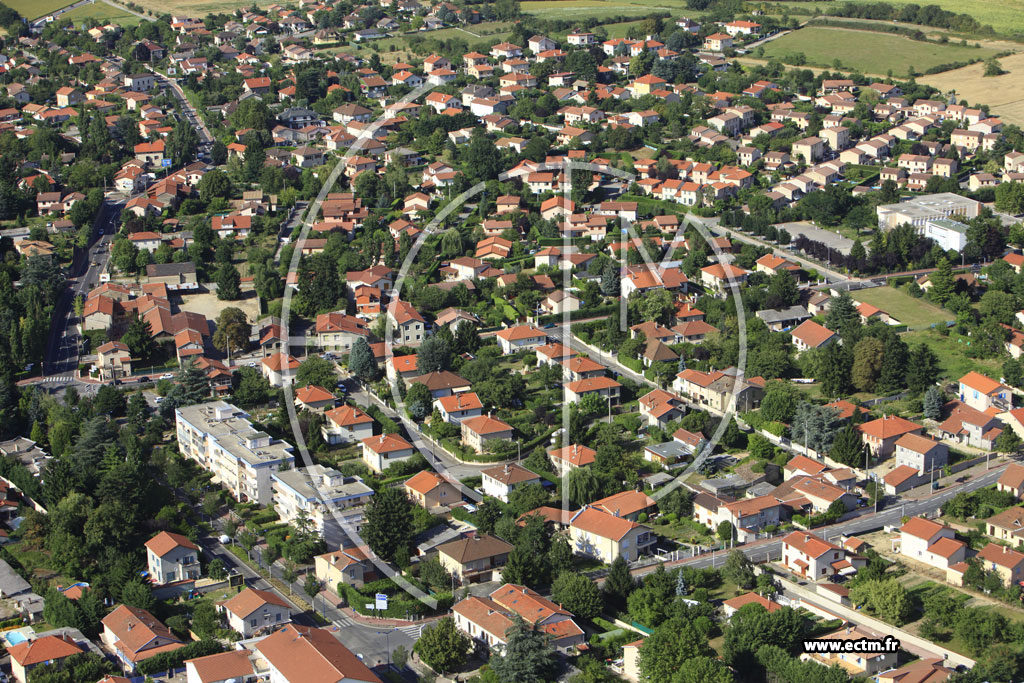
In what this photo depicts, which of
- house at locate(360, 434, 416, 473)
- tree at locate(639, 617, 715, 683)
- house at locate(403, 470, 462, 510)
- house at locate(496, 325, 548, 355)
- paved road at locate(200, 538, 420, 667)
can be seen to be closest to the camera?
tree at locate(639, 617, 715, 683)

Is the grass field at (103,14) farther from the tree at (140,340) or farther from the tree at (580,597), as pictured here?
the tree at (580,597)

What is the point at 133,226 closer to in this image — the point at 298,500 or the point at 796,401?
the point at 298,500

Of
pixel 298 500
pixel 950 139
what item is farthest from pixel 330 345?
pixel 950 139

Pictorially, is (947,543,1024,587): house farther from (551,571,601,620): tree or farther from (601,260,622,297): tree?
(601,260,622,297): tree

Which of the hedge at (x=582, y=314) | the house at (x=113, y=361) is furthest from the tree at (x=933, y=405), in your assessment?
the house at (x=113, y=361)

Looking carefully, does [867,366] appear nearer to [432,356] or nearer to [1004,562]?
[1004,562]

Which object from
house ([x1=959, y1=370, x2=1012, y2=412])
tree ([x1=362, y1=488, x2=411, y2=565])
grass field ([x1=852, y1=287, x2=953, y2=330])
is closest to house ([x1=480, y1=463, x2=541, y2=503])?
tree ([x1=362, y1=488, x2=411, y2=565])
